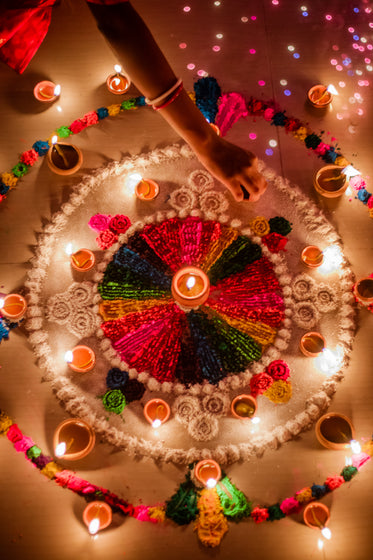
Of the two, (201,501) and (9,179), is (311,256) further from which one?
(9,179)

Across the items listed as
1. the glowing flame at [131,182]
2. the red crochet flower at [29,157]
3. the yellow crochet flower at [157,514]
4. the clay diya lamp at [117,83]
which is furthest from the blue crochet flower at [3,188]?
the yellow crochet flower at [157,514]

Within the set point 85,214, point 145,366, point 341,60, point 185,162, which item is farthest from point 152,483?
point 341,60

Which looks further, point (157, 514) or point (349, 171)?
point (349, 171)

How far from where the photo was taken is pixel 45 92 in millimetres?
1855

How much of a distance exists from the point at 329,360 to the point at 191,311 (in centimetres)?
57

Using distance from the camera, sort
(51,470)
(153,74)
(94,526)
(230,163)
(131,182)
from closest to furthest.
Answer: (153,74) < (230,163) < (94,526) < (51,470) < (131,182)

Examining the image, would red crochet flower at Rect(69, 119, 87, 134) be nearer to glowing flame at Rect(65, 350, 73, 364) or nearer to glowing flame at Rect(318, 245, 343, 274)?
glowing flame at Rect(65, 350, 73, 364)

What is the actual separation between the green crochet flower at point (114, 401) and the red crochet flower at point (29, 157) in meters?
1.05

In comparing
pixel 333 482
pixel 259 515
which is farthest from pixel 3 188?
pixel 333 482

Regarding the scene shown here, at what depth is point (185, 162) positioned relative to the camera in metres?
1.78

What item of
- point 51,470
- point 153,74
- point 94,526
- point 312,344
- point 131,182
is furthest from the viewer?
point 131,182

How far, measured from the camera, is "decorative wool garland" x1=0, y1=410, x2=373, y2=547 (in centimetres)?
137

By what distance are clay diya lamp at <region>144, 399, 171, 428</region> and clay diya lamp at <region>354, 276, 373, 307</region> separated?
0.86 m

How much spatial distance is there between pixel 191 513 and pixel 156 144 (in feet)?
4.84
